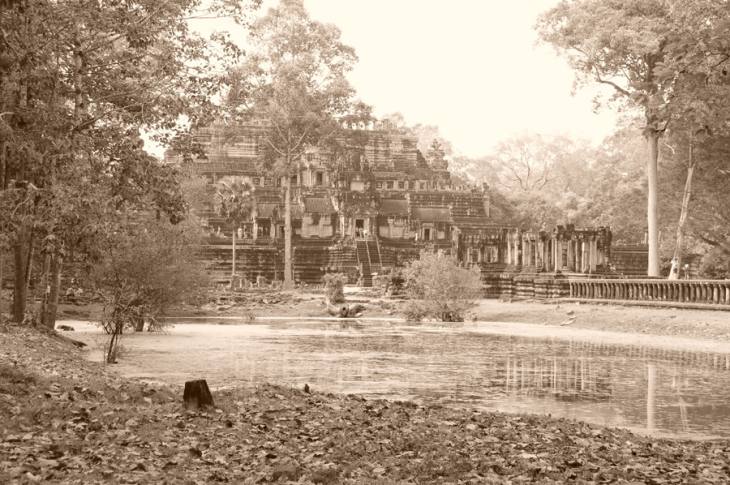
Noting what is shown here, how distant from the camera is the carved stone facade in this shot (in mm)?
65125

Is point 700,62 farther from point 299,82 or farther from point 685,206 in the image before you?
Answer: point 299,82

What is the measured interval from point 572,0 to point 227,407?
126ft

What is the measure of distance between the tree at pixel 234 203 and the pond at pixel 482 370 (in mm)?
34405

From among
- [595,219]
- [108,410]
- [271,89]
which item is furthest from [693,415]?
[595,219]

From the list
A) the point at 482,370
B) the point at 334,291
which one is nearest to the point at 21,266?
the point at 482,370

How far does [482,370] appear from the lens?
733 inches

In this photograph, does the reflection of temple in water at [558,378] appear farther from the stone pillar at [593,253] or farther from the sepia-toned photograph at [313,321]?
the stone pillar at [593,253]

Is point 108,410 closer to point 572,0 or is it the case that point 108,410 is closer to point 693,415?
point 693,415

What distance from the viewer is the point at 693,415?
12953 millimetres

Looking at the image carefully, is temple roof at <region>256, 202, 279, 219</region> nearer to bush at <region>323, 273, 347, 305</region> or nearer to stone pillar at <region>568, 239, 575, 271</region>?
stone pillar at <region>568, 239, 575, 271</region>

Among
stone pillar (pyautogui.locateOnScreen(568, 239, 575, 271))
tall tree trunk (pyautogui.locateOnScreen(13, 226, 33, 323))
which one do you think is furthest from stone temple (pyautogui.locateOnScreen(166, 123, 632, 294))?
tall tree trunk (pyautogui.locateOnScreen(13, 226, 33, 323))

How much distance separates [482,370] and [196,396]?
29.1ft

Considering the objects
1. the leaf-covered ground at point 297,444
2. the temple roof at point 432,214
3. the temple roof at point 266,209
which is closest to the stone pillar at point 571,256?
the temple roof at point 432,214

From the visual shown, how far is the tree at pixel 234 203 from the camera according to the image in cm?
6303
